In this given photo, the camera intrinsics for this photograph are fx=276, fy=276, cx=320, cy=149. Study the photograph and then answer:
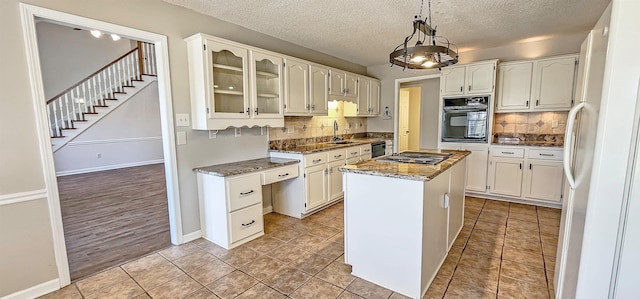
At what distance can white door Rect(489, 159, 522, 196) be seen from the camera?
395 cm

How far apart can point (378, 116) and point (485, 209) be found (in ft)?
8.65

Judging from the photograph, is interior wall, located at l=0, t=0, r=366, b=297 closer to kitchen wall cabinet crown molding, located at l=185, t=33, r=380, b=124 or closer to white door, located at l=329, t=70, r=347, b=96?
kitchen wall cabinet crown molding, located at l=185, t=33, r=380, b=124

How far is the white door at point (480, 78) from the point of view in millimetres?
4004

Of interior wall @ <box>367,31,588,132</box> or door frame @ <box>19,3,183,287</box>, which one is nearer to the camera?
door frame @ <box>19,3,183,287</box>

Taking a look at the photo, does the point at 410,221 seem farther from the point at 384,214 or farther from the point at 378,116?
the point at 378,116

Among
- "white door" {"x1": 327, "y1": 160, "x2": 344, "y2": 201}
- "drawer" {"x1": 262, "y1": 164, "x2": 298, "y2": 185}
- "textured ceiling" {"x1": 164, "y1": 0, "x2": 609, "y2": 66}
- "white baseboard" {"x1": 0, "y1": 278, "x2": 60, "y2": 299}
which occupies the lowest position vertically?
"white baseboard" {"x1": 0, "y1": 278, "x2": 60, "y2": 299}

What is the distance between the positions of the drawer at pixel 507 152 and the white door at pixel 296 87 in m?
2.83

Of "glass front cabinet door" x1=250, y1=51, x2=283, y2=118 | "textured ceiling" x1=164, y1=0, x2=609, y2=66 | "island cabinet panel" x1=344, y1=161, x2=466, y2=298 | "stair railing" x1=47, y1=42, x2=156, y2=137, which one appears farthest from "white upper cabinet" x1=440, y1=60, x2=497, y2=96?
"stair railing" x1=47, y1=42, x2=156, y2=137

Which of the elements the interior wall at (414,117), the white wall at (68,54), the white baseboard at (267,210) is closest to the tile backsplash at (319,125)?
the white baseboard at (267,210)

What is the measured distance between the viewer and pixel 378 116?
5.66 m

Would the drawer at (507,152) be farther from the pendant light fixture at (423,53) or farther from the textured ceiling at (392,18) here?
the pendant light fixture at (423,53)

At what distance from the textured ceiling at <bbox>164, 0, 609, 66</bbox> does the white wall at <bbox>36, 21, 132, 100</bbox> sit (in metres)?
5.97

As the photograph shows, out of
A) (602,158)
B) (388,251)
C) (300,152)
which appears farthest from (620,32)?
(300,152)

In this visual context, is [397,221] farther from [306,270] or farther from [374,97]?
[374,97]
